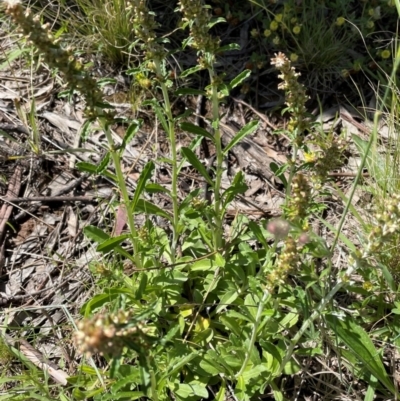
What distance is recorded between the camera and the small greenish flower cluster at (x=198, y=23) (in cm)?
172

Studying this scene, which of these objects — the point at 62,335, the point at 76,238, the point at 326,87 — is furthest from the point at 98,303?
the point at 326,87

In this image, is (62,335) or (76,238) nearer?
(62,335)

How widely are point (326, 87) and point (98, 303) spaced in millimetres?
1838

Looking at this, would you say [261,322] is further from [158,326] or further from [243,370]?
[158,326]

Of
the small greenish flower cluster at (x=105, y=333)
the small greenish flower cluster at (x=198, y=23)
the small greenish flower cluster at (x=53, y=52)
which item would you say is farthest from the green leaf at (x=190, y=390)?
the small greenish flower cluster at (x=198, y=23)

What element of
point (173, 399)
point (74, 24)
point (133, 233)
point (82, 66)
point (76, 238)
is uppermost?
Answer: point (82, 66)

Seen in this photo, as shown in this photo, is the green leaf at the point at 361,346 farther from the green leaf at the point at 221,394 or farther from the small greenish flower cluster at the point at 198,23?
the small greenish flower cluster at the point at 198,23

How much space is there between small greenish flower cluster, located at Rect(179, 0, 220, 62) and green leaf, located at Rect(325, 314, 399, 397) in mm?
1034

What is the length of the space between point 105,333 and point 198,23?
1.11 m

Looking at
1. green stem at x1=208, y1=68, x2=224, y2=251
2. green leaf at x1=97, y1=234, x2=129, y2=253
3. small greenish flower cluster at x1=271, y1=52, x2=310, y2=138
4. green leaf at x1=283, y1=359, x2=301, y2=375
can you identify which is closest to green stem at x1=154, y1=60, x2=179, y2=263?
green stem at x1=208, y1=68, x2=224, y2=251

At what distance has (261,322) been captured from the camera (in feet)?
6.31

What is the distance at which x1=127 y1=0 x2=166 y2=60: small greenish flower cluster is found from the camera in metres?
1.71

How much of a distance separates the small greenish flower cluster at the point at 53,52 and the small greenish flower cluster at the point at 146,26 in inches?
12.5

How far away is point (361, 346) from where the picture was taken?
193 centimetres
